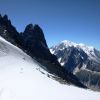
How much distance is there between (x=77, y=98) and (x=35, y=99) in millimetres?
→ 3990

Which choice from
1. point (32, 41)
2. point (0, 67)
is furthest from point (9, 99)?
point (32, 41)

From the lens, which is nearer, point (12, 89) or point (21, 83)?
point (12, 89)

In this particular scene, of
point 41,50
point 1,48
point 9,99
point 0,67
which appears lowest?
point 9,99

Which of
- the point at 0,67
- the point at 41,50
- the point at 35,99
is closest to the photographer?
the point at 35,99

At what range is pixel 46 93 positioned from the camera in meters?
23.4

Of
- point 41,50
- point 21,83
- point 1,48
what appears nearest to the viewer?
point 21,83

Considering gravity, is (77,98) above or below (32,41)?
below

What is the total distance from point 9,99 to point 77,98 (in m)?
6.44

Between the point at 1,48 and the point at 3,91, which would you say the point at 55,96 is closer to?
the point at 3,91

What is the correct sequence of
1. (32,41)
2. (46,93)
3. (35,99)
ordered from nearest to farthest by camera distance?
(35,99) → (46,93) → (32,41)

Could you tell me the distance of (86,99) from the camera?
2159cm

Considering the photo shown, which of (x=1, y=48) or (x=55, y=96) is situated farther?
(x=1, y=48)

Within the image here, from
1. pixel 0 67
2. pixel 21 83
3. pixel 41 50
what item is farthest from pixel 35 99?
pixel 41 50

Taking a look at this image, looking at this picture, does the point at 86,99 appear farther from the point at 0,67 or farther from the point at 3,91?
the point at 0,67
